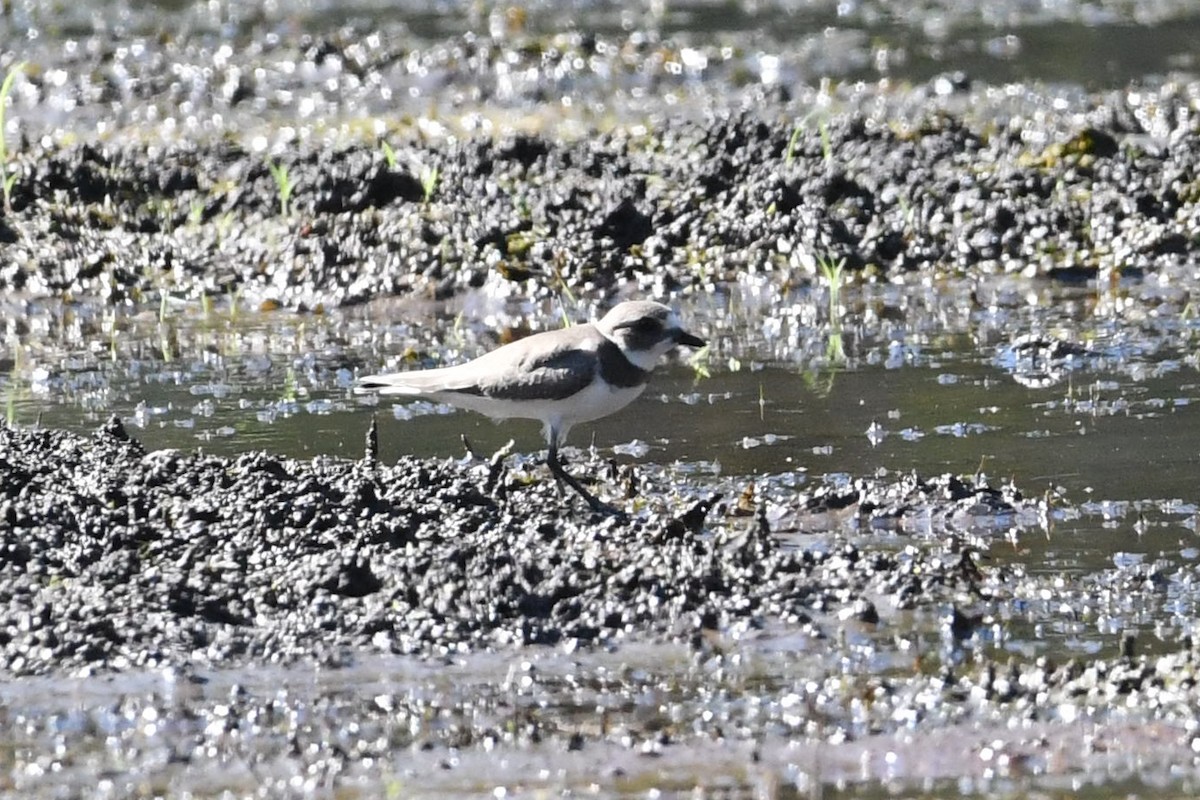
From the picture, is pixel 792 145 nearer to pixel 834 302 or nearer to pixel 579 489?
pixel 834 302

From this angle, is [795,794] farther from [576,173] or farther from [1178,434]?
[576,173]

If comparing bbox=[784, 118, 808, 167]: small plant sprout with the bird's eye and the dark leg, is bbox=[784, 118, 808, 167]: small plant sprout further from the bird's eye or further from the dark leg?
the dark leg

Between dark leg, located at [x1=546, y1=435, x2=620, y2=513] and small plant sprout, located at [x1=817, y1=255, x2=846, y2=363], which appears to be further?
small plant sprout, located at [x1=817, y1=255, x2=846, y2=363]

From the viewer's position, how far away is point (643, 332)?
780 centimetres

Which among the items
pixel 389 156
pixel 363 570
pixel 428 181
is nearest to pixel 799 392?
pixel 363 570

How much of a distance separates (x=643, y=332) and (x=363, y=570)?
67.5 inches

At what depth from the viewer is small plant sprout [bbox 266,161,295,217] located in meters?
12.4

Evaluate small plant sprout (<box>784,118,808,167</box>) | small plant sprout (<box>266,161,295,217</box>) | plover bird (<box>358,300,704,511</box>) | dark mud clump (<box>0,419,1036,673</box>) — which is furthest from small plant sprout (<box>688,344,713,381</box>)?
small plant sprout (<box>266,161,295,217</box>)

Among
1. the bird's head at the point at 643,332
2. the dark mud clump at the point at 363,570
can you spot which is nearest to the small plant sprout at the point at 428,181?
the bird's head at the point at 643,332

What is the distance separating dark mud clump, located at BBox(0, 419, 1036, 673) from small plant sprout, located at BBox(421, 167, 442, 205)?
198 inches

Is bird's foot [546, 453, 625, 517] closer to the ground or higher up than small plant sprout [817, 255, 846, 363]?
closer to the ground

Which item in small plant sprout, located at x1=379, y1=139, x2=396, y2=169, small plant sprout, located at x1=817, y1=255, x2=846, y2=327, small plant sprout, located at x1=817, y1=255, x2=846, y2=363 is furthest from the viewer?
small plant sprout, located at x1=379, y1=139, x2=396, y2=169

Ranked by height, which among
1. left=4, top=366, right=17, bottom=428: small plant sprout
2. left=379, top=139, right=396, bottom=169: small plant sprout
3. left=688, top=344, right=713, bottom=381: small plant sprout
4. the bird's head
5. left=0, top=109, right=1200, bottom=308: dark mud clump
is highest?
left=379, top=139, right=396, bottom=169: small plant sprout

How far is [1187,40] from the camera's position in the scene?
58.2 ft
